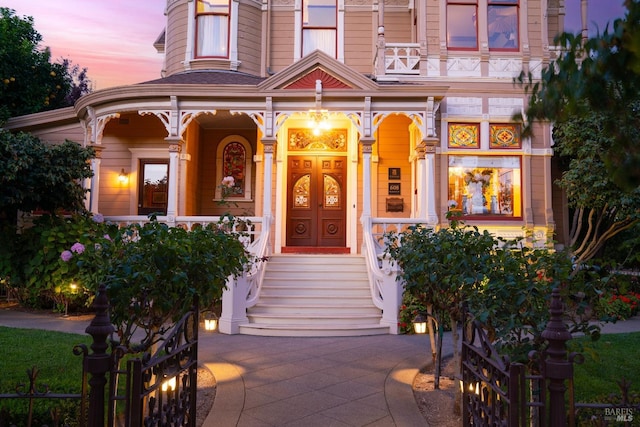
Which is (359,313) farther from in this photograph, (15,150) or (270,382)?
(15,150)

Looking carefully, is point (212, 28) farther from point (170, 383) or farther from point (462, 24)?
point (170, 383)

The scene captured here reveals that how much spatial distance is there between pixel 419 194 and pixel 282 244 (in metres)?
4.14

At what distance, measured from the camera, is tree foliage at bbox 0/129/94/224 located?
10211 millimetres

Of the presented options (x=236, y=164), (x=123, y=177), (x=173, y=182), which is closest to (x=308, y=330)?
(x=173, y=182)

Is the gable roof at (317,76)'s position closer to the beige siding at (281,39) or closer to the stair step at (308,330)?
the beige siding at (281,39)

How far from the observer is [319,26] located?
1534 centimetres

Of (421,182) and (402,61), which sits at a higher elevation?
(402,61)

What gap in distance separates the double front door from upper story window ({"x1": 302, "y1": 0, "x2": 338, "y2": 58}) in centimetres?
366

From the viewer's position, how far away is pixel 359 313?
966 cm

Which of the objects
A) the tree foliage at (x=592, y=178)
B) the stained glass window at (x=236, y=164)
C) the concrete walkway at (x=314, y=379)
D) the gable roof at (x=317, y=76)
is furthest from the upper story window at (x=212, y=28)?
the tree foliage at (x=592, y=178)

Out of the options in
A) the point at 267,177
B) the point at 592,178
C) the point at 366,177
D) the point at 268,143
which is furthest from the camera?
the point at 268,143

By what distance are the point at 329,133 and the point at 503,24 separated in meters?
5.73

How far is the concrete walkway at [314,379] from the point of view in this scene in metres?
4.62

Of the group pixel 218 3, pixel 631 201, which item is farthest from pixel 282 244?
pixel 631 201
